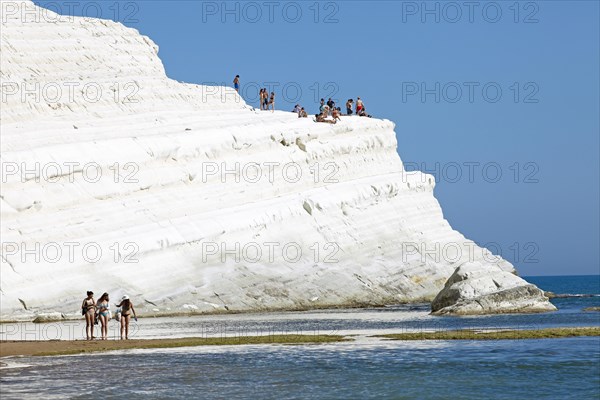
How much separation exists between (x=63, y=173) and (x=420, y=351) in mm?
22655

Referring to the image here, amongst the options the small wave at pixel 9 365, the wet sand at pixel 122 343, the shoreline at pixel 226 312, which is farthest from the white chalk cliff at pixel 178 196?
the small wave at pixel 9 365

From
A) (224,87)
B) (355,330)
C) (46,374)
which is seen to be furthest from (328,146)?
(46,374)


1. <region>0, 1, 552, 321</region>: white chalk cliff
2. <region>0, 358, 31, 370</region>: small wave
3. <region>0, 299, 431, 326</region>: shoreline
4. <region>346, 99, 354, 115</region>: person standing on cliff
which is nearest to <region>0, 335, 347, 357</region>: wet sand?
<region>0, 358, 31, 370</region>: small wave

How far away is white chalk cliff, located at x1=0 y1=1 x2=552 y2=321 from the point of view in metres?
40.8

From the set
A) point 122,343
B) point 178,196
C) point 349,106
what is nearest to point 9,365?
point 122,343

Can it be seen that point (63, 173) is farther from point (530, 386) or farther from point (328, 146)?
point (530, 386)

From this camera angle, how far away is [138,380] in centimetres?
1969

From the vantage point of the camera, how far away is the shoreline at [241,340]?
25.5 meters

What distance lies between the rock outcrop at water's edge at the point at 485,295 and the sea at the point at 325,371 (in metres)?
9.33

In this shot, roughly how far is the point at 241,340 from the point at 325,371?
6715 millimetres

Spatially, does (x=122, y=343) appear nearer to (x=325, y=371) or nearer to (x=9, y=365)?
(x=9, y=365)

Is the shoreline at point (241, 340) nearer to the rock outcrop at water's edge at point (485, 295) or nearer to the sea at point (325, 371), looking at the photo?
the sea at point (325, 371)

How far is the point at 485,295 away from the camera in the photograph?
128 feet

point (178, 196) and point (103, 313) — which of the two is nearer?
point (103, 313)
